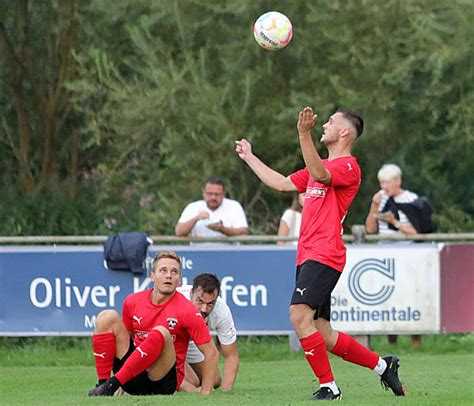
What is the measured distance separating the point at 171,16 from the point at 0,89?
163 inches

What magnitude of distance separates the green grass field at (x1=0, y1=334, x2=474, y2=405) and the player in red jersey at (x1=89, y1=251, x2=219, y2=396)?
0.59ft

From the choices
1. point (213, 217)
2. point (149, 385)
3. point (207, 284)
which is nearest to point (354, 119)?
point (207, 284)

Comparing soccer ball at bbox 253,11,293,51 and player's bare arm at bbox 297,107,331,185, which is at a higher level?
soccer ball at bbox 253,11,293,51

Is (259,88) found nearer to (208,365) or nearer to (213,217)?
(213,217)

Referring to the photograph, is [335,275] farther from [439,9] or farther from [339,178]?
[439,9]

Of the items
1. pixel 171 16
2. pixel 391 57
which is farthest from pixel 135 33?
pixel 391 57

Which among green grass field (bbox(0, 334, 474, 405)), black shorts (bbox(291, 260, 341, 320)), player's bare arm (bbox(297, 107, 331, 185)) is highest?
player's bare arm (bbox(297, 107, 331, 185))

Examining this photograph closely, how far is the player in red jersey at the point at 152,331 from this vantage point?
10.2m

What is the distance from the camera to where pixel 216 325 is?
36.4 feet

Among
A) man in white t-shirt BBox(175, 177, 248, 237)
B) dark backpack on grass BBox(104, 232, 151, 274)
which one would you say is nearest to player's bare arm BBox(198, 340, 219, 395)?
dark backpack on grass BBox(104, 232, 151, 274)

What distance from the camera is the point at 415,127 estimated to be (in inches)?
775

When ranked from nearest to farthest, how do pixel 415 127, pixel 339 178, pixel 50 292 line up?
pixel 339 178 → pixel 50 292 → pixel 415 127

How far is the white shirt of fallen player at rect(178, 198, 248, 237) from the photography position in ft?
49.8

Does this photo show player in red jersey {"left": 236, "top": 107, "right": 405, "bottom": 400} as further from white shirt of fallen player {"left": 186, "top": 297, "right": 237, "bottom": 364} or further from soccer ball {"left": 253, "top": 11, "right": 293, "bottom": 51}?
soccer ball {"left": 253, "top": 11, "right": 293, "bottom": 51}
